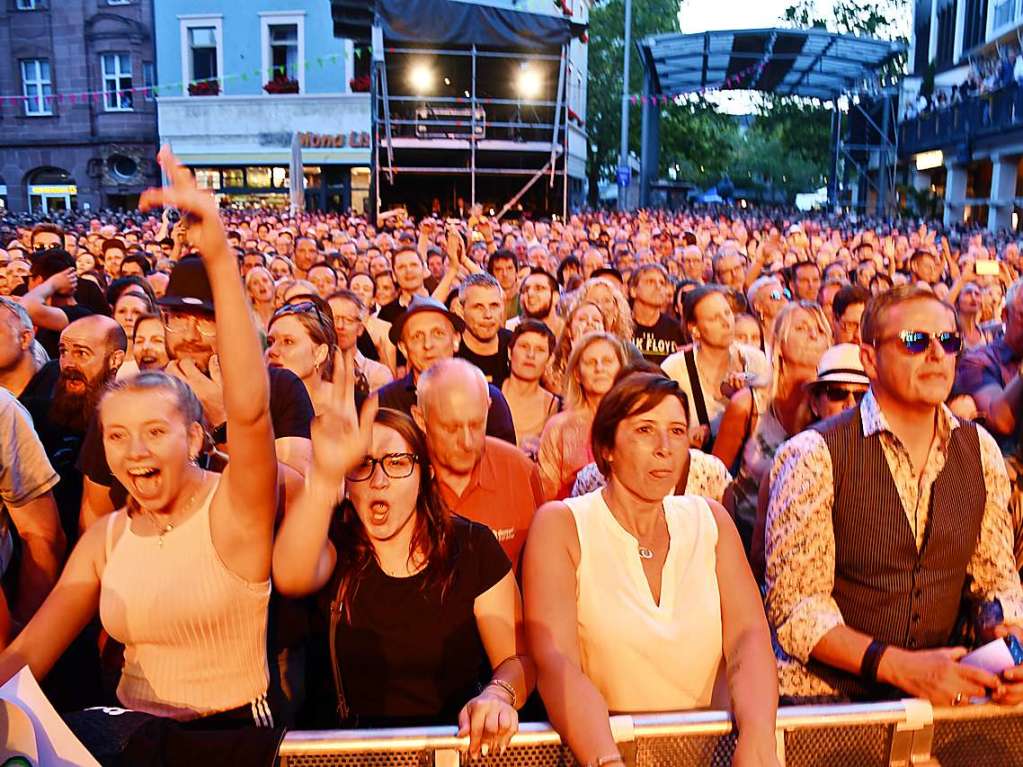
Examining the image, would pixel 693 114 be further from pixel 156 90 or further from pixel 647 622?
pixel 647 622

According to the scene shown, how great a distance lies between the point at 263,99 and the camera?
2820 centimetres

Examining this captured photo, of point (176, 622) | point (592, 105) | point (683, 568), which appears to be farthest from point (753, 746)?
point (592, 105)

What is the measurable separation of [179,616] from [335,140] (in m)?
27.4

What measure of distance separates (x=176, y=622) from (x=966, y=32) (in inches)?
1495

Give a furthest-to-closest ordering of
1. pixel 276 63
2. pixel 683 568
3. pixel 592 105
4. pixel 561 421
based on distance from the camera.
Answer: pixel 592 105 < pixel 276 63 < pixel 561 421 < pixel 683 568

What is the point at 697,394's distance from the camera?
14.2ft

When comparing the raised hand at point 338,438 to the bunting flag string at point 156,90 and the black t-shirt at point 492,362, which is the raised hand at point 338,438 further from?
the bunting flag string at point 156,90

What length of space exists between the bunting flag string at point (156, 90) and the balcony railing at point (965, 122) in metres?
18.6

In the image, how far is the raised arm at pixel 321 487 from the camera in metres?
1.88

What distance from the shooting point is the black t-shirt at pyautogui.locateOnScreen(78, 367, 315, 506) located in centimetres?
278

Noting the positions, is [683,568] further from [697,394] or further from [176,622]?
[697,394]

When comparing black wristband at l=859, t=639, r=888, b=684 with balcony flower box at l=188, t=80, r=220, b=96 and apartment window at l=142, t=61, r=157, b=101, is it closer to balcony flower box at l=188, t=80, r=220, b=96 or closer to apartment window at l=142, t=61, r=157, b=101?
balcony flower box at l=188, t=80, r=220, b=96

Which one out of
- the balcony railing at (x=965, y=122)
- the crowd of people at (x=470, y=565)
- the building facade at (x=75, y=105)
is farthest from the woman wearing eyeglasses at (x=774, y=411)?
the building facade at (x=75, y=105)

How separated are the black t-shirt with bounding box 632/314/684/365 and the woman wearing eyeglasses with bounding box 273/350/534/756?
142 inches
